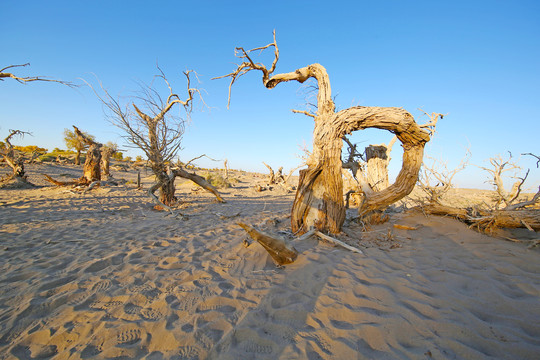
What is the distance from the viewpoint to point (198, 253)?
3604 mm

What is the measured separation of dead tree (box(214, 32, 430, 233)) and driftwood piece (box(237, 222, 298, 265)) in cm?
128

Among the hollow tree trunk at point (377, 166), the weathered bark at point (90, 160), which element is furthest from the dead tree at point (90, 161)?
the hollow tree trunk at point (377, 166)

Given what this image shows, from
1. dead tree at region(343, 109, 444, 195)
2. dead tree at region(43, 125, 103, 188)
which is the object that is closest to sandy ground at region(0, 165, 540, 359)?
dead tree at region(343, 109, 444, 195)

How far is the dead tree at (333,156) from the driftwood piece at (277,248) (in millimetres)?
1281

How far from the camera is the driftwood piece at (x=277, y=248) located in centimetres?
290

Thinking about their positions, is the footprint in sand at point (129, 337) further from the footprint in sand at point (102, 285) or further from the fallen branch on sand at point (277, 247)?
the fallen branch on sand at point (277, 247)

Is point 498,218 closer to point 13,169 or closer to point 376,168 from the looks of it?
point 376,168

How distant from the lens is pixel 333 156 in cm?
416

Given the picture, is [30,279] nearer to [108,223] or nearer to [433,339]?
[108,223]

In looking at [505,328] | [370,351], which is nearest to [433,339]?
[370,351]

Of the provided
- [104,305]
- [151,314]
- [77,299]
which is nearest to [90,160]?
[77,299]

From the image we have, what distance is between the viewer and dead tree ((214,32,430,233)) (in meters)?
4.11

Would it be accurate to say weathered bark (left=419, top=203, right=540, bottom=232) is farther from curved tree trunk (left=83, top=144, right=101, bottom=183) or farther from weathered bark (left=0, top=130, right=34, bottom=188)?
weathered bark (left=0, top=130, right=34, bottom=188)

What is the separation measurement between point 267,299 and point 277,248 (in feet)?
2.64
